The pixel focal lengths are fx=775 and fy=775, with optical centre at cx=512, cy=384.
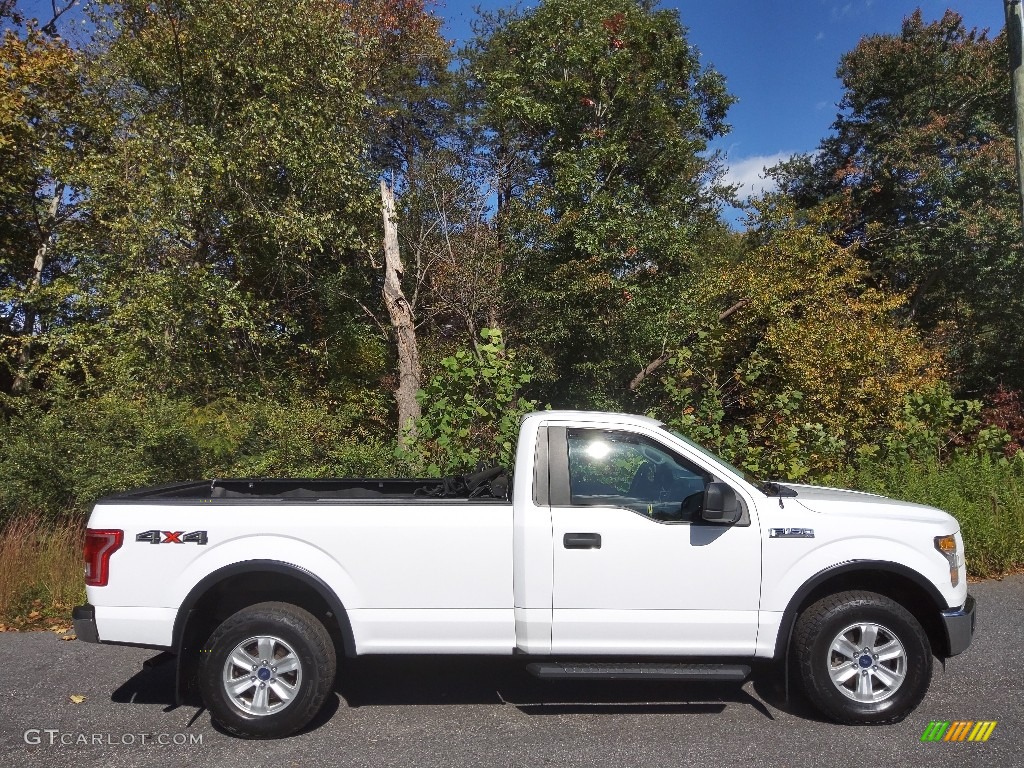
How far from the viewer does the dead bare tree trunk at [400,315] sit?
52.8ft

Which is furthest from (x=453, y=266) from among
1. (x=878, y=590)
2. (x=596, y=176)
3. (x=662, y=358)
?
(x=878, y=590)

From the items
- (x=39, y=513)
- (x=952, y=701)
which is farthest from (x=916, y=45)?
(x=39, y=513)

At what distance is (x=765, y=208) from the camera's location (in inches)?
659

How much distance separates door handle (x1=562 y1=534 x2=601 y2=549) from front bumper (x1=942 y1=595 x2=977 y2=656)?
2.03 m

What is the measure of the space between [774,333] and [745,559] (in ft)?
32.3

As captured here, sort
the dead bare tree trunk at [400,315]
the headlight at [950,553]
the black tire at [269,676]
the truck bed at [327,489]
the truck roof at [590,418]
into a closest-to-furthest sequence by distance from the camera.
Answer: the black tire at [269,676] → the headlight at [950,553] → the truck roof at [590,418] → the truck bed at [327,489] → the dead bare tree trunk at [400,315]

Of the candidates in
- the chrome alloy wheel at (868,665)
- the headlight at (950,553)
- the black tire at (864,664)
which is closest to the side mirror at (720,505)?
the black tire at (864,664)

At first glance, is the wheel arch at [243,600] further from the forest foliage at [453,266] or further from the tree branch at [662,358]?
the tree branch at [662,358]

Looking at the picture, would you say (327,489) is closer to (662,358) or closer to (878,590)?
(878,590)

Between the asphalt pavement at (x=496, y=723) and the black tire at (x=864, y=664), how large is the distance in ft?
0.41

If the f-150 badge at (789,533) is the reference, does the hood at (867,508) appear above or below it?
above

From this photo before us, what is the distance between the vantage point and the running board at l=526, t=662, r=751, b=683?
428 cm

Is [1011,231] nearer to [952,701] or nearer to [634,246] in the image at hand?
[634,246]

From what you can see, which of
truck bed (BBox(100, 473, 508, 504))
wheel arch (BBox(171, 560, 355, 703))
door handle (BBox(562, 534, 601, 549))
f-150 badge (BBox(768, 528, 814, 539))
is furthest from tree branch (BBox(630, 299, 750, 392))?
wheel arch (BBox(171, 560, 355, 703))
